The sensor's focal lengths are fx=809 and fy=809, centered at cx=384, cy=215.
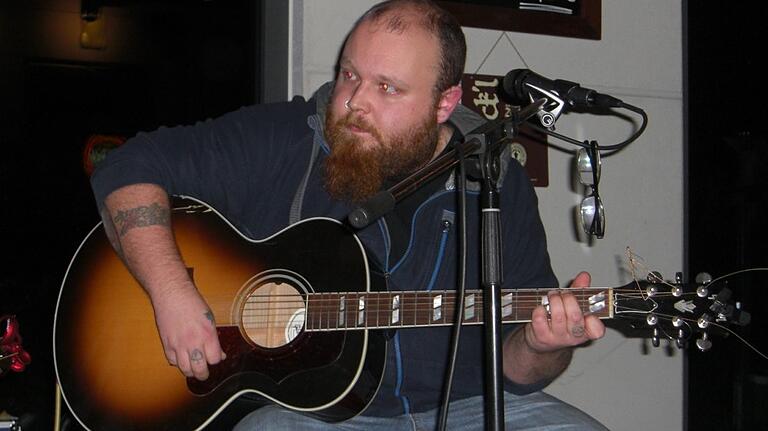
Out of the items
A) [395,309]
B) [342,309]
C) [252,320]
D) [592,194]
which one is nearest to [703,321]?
[592,194]

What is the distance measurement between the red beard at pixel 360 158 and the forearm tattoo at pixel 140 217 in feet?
1.42

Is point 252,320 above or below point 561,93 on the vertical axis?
below

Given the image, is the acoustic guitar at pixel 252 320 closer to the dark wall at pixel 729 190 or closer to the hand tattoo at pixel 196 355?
the hand tattoo at pixel 196 355

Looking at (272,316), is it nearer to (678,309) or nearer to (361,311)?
(361,311)

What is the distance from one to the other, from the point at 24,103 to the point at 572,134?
2484 mm

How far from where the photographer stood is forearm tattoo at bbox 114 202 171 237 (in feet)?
5.76

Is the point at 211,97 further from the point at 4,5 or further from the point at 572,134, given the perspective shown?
the point at 572,134

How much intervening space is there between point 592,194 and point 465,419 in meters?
0.76

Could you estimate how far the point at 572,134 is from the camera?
118 inches

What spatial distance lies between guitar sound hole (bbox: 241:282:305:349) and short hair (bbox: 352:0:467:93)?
68 cm

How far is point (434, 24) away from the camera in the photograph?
6.73ft

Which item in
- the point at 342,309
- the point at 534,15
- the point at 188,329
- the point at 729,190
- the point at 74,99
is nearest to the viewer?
the point at 188,329

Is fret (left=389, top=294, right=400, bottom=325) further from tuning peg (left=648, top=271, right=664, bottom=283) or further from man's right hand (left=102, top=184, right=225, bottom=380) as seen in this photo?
tuning peg (left=648, top=271, right=664, bottom=283)

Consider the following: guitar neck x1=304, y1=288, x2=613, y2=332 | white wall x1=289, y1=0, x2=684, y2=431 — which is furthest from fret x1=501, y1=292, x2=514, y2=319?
white wall x1=289, y1=0, x2=684, y2=431
